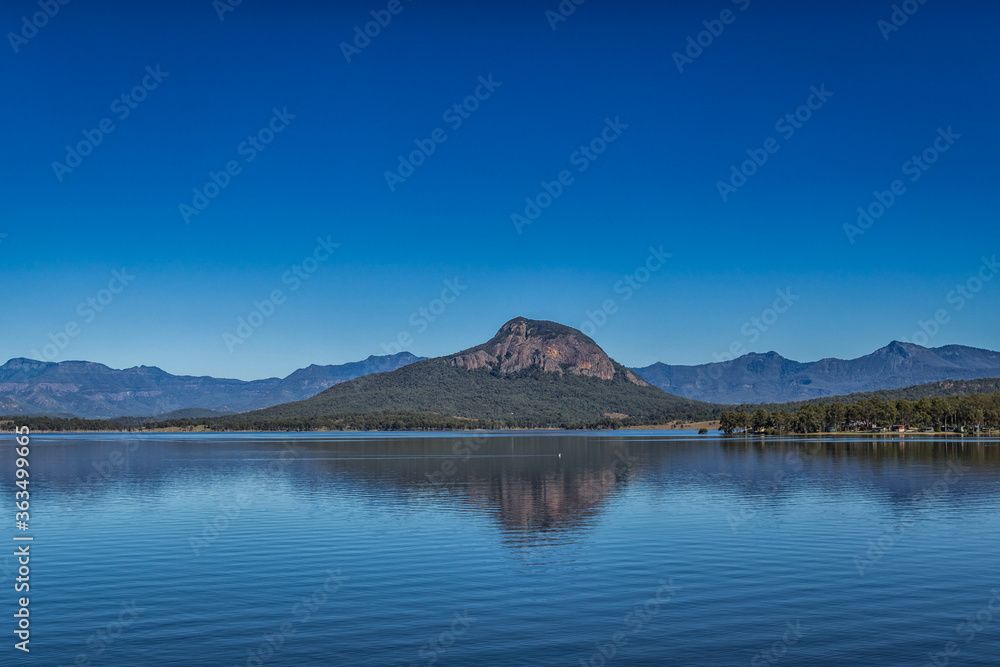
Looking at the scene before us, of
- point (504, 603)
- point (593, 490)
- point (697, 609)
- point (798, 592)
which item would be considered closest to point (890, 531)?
point (798, 592)

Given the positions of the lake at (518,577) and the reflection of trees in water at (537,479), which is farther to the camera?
the reflection of trees in water at (537,479)

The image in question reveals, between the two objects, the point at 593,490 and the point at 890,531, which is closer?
the point at 890,531

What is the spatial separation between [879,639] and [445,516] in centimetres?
3537

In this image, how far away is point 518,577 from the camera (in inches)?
1425

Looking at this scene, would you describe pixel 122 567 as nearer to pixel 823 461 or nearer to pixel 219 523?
pixel 219 523

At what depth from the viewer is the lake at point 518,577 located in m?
25.8

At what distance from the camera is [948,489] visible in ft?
238

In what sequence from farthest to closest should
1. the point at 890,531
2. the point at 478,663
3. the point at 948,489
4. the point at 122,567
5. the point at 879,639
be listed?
1. the point at 948,489
2. the point at 890,531
3. the point at 122,567
4. the point at 879,639
5. the point at 478,663

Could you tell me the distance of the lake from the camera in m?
25.8

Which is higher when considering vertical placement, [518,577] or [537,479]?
[518,577]

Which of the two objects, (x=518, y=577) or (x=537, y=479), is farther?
(x=537, y=479)

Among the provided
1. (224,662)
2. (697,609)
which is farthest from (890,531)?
(224,662)

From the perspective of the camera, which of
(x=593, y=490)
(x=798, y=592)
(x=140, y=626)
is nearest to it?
(x=140, y=626)

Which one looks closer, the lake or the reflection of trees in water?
the lake
